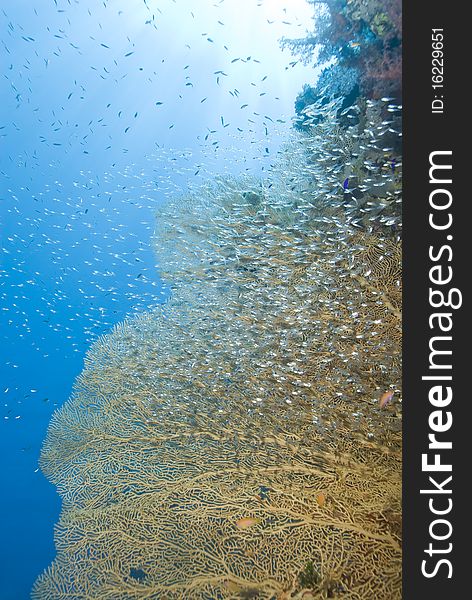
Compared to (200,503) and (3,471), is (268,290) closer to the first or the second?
(200,503)

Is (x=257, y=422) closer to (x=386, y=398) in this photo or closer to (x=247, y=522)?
(x=247, y=522)

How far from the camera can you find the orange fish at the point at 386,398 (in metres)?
3.02

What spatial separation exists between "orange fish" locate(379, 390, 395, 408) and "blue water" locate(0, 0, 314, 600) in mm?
14617

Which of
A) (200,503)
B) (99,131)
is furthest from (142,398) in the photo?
(99,131)

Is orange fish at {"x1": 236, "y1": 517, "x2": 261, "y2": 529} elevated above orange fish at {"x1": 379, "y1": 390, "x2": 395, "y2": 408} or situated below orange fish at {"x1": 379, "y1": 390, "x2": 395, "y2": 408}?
below

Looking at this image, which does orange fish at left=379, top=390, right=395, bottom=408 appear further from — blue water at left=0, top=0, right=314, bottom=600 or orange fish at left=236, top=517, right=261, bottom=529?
blue water at left=0, top=0, right=314, bottom=600

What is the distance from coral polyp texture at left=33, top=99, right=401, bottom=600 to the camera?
2947 mm

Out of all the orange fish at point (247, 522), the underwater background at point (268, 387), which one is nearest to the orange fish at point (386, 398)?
the underwater background at point (268, 387)

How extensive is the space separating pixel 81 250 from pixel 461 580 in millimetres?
41552

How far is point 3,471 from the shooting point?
30.0 meters

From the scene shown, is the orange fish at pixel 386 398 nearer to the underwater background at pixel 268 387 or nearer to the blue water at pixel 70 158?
the underwater background at pixel 268 387

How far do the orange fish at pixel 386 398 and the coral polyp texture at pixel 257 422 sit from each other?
0.07 m

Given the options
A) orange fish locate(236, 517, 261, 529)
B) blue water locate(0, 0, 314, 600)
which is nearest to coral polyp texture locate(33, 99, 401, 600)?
orange fish locate(236, 517, 261, 529)

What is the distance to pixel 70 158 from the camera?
130 feet
